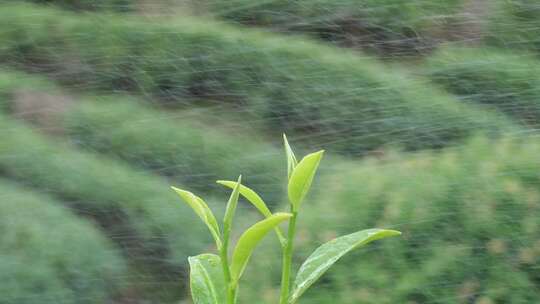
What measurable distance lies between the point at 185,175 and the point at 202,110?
16.4 inches

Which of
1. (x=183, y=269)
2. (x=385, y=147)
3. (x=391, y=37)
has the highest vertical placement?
(x=391, y=37)

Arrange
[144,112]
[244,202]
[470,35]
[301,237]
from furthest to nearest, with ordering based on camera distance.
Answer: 1. [470,35]
2. [144,112]
3. [244,202]
4. [301,237]

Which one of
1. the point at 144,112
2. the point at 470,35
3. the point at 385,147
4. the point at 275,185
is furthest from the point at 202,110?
the point at 470,35

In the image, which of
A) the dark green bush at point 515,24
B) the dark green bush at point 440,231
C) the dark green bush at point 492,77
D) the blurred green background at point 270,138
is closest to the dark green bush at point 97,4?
the blurred green background at point 270,138

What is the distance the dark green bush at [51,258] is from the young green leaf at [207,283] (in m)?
1.68

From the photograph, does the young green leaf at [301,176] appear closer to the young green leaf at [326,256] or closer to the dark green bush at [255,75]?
the young green leaf at [326,256]

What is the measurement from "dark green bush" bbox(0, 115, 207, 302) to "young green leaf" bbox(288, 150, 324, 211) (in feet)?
6.27

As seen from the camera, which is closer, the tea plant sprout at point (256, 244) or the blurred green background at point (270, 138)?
the tea plant sprout at point (256, 244)

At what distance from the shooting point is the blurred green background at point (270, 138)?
1.92 metres

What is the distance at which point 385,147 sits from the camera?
3.09m

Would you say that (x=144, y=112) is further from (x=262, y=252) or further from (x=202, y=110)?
(x=262, y=252)

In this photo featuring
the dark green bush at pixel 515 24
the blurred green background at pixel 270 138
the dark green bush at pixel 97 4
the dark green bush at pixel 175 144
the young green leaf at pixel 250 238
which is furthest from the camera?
the dark green bush at pixel 97 4

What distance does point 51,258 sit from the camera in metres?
2.57

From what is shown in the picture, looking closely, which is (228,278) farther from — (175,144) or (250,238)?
(175,144)
